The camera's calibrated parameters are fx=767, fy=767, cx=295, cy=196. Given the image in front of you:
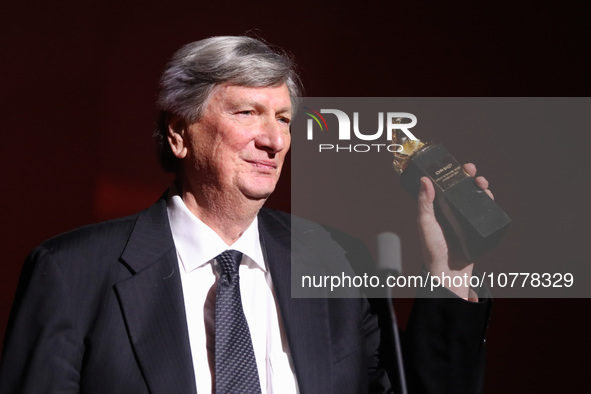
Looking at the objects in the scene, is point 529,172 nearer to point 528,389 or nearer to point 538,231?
point 538,231

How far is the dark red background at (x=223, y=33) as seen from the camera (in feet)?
6.53

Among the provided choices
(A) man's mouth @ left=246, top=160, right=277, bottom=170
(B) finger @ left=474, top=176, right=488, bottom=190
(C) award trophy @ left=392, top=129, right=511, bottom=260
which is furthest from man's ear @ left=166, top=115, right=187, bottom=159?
(B) finger @ left=474, top=176, right=488, bottom=190

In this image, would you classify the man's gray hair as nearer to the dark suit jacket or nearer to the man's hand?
the dark suit jacket

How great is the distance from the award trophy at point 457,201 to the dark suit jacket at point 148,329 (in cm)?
12

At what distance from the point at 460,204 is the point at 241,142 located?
405 mm

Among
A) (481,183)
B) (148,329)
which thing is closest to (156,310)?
(148,329)

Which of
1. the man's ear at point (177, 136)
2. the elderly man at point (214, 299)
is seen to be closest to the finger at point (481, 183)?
the elderly man at point (214, 299)

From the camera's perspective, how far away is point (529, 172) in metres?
2.03

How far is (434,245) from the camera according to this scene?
1362 millimetres

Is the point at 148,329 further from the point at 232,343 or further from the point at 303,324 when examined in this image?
the point at 303,324

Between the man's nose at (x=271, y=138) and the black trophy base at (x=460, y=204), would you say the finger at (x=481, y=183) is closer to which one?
the black trophy base at (x=460, y=204)

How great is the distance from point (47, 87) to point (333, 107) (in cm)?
76

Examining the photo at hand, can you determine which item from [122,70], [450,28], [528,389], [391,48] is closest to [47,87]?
[122,70]

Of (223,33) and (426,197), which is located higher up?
(223,33)
